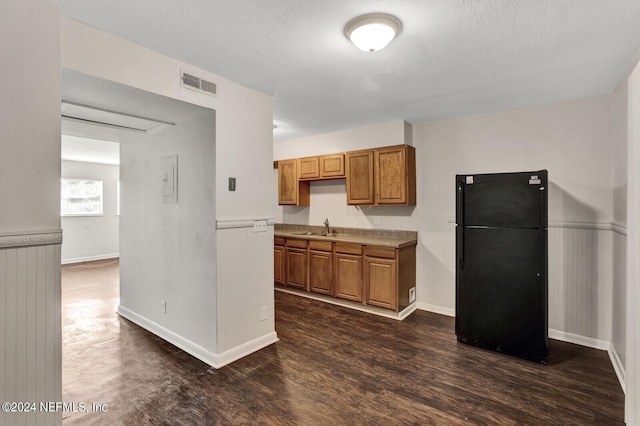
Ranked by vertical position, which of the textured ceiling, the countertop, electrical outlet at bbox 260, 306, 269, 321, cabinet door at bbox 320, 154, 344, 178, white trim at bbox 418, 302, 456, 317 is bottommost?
white trim at bbox 418, 302, 456, 317

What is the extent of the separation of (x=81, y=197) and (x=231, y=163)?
687 centimetres

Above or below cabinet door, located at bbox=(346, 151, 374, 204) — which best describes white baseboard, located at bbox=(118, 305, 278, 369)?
below

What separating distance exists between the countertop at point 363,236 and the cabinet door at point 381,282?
0.23 meters

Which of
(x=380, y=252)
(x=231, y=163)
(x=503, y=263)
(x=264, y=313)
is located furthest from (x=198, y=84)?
(x=503, y=263)

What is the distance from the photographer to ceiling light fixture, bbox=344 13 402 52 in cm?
182

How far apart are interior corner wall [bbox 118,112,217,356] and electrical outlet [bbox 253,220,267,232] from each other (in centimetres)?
43

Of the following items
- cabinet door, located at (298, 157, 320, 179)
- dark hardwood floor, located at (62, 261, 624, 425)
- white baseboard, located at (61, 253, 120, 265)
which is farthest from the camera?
white baseboard, located at (61, 253, 120, 265)

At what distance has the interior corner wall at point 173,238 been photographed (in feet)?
9.01

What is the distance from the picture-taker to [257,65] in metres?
2.44

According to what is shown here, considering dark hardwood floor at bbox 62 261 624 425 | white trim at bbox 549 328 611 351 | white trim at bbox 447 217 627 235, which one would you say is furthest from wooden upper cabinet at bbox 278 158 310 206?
white trim at bbox 549 328 611 351

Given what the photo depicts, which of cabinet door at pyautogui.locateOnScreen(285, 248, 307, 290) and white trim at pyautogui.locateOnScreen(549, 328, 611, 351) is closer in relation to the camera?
white trim at pyautogui.locateOnScreen(549, 328, 611, 351)

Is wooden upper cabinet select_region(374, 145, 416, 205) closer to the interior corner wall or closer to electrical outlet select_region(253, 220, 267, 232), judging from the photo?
electrical outlet select_region(253, 220, 267, 232)

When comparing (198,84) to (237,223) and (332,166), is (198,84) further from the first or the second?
(332,166)

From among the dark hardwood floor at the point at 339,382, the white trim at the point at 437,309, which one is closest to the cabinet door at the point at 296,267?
the dark hardwood floor at the point at 339,382
